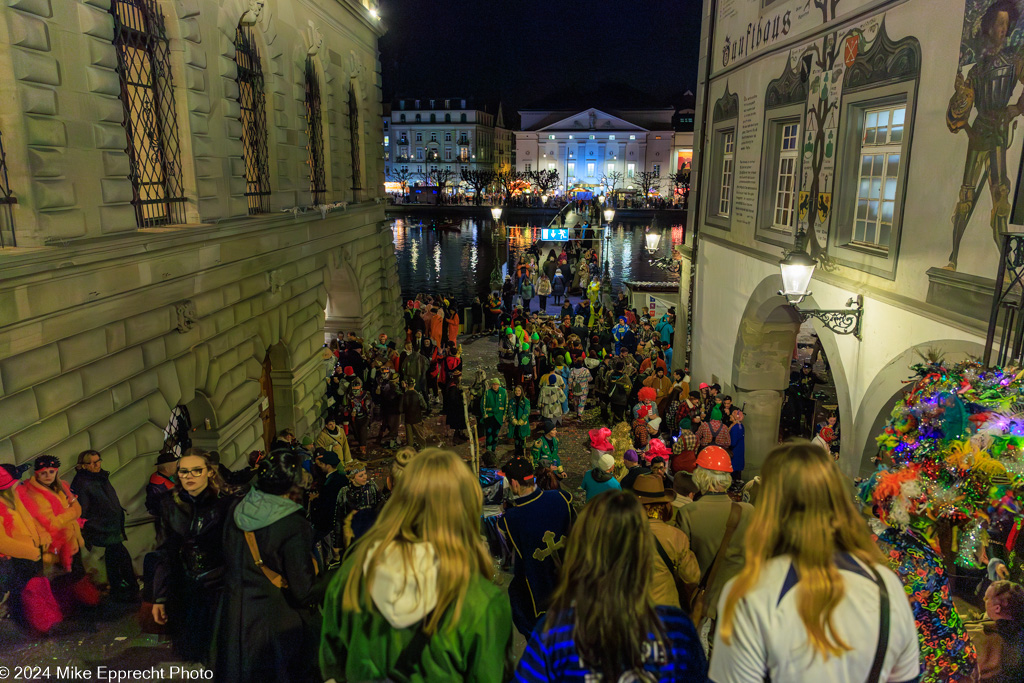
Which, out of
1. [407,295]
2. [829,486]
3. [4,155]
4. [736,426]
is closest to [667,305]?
[736,426]

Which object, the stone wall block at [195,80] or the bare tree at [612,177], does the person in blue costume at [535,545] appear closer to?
the stone wall block at [195,80]

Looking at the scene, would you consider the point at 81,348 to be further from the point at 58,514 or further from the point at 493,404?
the point at 493,404

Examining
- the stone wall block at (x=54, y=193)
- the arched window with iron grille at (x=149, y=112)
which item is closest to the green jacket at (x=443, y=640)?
the stone wall block at (x=54, y=193)

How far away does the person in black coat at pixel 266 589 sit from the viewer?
3.50m

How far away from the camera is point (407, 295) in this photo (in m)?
32.1

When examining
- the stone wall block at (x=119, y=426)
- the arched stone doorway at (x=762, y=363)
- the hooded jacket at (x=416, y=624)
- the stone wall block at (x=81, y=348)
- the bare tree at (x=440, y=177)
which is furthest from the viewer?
the bare tree at (x=440, y=177)

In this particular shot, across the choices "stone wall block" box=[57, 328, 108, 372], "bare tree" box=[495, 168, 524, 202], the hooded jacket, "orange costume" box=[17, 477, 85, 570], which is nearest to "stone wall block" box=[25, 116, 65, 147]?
"stone wall block" box=[57, 328, 108, 372]

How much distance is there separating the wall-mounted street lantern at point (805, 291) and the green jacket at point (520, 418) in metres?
4.84

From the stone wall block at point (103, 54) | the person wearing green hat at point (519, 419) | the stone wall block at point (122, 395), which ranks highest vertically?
the stone wall block at point (103, 54)

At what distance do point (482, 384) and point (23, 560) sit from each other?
24.6 feet

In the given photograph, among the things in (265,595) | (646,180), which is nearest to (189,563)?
(265,595)

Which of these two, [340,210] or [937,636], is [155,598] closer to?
[937,636]

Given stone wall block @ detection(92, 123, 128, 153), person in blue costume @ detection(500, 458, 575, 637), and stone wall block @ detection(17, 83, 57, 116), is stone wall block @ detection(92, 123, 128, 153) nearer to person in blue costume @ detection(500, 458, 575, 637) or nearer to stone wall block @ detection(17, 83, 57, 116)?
stone wall block @ detection(17, 83, 57, 116)

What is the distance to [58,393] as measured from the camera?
6.00 m
